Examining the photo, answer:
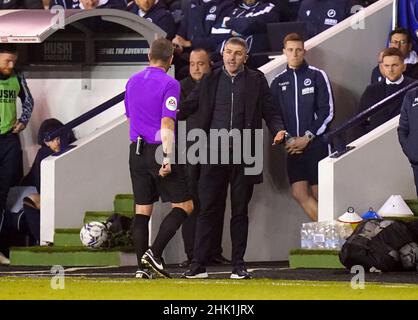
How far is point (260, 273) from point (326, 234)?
4.22 feet

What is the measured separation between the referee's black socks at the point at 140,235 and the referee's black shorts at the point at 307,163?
345cm

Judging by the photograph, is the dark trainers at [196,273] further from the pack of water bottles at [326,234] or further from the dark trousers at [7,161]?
the dark trousers at [7,161]

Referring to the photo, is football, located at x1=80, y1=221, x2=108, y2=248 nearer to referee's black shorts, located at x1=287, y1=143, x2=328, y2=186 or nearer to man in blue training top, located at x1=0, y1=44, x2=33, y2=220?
man in blue training top, located at x1=0, y1=44, x2=33, y2=220

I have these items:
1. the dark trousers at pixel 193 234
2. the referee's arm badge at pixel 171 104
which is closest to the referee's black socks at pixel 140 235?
the referee's arm badge at pixel 171 104

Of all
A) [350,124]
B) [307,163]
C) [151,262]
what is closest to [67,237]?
[307,163]

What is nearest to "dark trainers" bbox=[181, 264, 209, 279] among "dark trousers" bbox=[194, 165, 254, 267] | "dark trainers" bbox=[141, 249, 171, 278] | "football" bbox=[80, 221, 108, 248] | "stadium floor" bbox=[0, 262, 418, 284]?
"dark trousers" bbox=[194, 165, 254, 267]

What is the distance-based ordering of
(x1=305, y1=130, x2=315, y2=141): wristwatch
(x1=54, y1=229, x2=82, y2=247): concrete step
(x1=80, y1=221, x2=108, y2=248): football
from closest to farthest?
(x1=80, y1=221, x2=108, y2=248): football, (x1=305, y1=130, x2=315, y2=141): wristwatch, (x1=54, y1=229, x2=82, y2=247): concrete step

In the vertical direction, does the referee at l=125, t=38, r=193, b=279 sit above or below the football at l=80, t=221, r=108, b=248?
above

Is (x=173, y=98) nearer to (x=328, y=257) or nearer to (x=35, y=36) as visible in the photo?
(x=328, y=257)

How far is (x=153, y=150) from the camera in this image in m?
13.9

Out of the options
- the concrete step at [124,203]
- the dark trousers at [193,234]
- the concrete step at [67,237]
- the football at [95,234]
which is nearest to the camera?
the dark trousers at [193,234]

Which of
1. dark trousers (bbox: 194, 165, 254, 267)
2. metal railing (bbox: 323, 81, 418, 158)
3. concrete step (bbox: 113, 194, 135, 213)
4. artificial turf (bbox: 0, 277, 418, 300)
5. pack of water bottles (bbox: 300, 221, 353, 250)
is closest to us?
artificial turf (bbox: 0, 277, 418, 300)

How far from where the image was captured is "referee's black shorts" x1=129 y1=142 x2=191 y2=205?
13898 millimetres

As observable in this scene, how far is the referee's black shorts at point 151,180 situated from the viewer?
13.9 m
